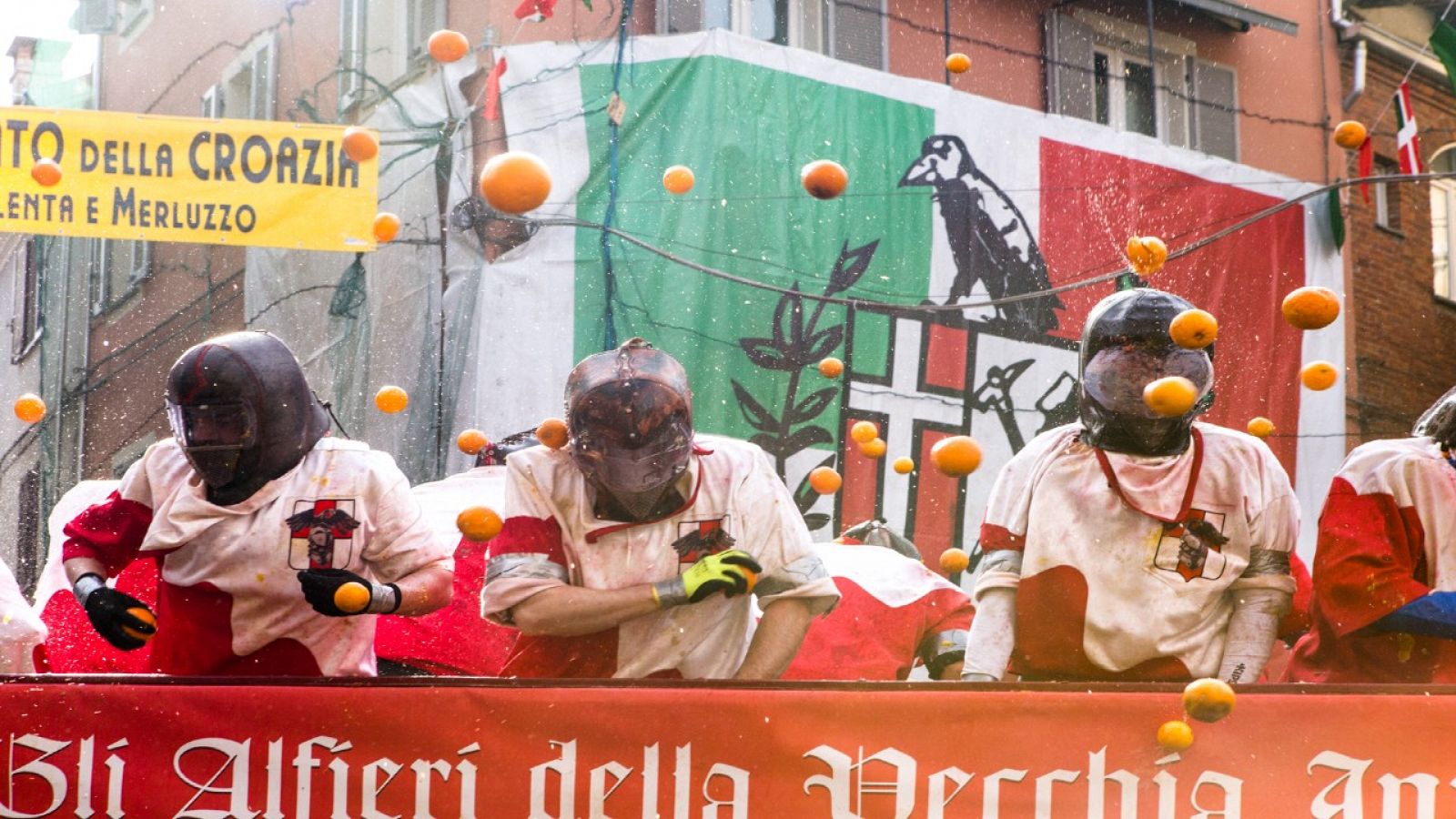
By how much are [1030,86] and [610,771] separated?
35.5ft

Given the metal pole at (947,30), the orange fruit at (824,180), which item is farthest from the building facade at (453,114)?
the orange fruit at (824,180)

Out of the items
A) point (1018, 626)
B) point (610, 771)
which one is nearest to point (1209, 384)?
point (1018, 626)

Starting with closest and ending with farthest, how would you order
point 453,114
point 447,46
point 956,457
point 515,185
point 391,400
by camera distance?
point 956,457, point 515,185, point 391,400, point 447,46, point 453,114

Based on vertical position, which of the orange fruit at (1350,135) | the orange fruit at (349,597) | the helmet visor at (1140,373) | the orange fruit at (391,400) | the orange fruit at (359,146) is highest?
the orange fruit at (359,146)

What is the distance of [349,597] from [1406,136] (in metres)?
12.7

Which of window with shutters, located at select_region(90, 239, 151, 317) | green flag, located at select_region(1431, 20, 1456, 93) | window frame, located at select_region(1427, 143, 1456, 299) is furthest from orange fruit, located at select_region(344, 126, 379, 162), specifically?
window frame, located at select_region(1427, 143, 1456, 299)

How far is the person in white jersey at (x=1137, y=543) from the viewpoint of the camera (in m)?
4.53

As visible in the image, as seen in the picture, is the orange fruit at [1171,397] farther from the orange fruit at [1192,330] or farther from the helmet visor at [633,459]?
the helmet visor at [633,459]

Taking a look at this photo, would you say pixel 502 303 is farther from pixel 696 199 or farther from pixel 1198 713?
pixel 1198 713

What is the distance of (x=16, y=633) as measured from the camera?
4918 millimetres

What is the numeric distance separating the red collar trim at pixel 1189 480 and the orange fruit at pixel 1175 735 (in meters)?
0.83

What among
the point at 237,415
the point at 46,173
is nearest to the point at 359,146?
the point at 46,173

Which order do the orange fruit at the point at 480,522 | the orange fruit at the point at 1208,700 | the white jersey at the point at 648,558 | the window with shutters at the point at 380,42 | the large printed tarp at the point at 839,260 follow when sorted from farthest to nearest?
1. the window with shutters at the point at 380,42
2. the large printed tarp at the point at 839,260
3. the orange fruit at the point at 480,522
4. the white jersey at the point at 648,558
5. the orange fruit at the point at 1208,700

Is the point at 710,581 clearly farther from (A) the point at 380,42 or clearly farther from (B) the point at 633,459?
(A) the point at 380,42
